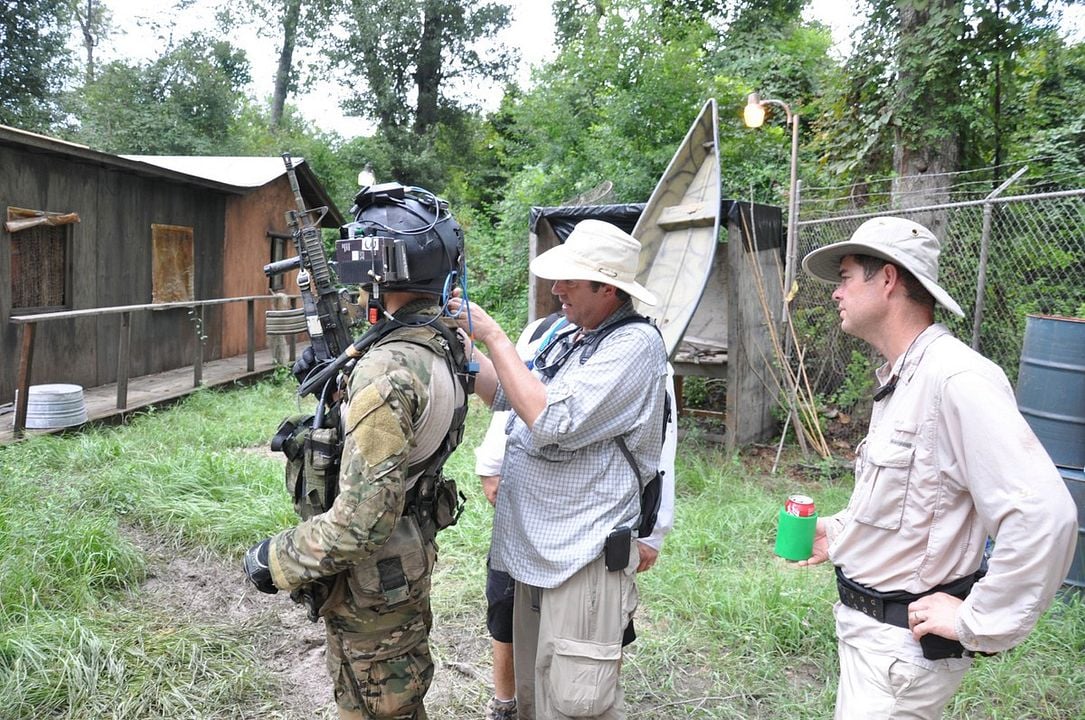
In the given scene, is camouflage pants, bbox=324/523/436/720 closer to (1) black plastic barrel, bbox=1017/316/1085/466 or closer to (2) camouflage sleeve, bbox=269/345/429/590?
(2) camouflage sleeve, bbox=269/345/429/590

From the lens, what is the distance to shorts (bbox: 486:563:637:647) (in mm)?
2732

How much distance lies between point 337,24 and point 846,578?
27.7 m

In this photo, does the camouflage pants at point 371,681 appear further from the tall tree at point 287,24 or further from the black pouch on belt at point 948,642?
the tall tree at point 287,24

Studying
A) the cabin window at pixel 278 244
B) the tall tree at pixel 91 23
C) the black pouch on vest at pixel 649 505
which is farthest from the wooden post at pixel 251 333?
the tall tree at pixel 91 23

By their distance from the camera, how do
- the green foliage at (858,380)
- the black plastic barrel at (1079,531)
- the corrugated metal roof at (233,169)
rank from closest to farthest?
the black plastic barrel at (1079,531) → the green foliage at (858,380) → the corrugated metal roof at (233,169)

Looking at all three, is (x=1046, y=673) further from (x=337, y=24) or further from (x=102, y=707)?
(x=337, y=24)

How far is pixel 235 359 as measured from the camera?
12016 mm

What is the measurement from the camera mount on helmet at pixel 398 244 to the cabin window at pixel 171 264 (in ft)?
30.3

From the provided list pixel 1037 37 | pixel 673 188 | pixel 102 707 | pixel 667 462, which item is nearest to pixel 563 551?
pixel 667 462

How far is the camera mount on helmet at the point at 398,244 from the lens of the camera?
2.04 metres

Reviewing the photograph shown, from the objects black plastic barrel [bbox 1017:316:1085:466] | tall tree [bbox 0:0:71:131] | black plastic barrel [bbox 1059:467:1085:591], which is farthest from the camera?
tall tree [bbox 0:0:71:131]

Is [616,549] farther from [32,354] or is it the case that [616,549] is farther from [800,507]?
[32,354]

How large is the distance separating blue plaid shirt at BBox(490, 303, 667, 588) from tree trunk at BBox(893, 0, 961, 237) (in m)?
5.56

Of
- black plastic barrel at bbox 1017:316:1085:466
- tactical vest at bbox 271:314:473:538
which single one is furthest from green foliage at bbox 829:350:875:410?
tactical vest at bbox 271:314:473:538
